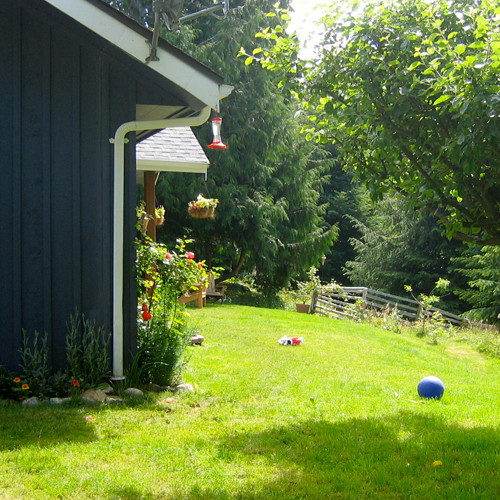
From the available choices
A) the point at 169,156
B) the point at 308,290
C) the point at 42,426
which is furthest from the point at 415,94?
the point at 308,290

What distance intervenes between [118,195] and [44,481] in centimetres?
263

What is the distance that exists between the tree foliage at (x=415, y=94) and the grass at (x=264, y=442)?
1.62 metres

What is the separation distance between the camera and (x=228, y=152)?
18938 millimetres

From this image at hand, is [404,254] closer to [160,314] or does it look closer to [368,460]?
[160,314]

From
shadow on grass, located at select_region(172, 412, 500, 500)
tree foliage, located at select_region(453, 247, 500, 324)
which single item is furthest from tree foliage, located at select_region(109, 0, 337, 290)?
shadow on grass, located at select_region(172, 412, 500, 500)

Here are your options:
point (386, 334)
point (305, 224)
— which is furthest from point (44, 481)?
point (305, 224)

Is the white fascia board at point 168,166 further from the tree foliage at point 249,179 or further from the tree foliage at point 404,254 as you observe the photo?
the tree foliage at point 404,254

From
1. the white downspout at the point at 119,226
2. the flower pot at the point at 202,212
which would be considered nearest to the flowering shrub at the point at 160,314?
the white downspout at the point at 119,226

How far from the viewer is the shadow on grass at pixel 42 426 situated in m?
4.19

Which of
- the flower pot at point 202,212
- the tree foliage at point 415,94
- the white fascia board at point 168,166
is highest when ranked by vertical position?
the tree foliage at point 415,94

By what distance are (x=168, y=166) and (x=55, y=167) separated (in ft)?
12.1

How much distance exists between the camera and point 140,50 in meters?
5.05

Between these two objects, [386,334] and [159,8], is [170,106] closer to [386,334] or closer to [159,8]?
[159,8]

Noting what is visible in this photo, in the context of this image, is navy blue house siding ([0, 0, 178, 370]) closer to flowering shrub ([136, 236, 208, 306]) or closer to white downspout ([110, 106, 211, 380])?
white downspout ([110, 106, 211, 380])
